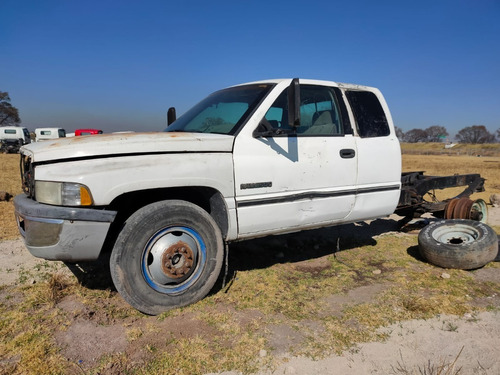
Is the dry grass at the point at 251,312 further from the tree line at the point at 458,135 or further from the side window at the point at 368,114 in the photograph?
the tree line at the point at 458,135

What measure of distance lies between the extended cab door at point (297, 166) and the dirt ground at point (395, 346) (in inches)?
44.7

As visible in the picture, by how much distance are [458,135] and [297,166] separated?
12531 cm

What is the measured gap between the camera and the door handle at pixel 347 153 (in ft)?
12.9

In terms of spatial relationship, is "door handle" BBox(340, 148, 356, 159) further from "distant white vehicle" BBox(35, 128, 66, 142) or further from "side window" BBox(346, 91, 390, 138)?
"distant white vehicle" BBox(35, 128, 66, 142)

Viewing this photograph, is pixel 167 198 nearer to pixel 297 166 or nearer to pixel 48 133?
pixel 297 166

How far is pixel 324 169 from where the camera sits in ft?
12.4

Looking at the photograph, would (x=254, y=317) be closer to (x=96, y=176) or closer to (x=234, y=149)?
(x=234, y=149)

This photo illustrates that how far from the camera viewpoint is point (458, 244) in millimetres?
4273

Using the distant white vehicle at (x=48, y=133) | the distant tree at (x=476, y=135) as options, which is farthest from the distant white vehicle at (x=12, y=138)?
the distant tree at (x=476, y=135)

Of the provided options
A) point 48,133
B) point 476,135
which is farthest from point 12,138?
point 476,135

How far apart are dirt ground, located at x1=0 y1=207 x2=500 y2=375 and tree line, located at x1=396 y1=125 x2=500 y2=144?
101586 millimetres

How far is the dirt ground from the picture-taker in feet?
7.79

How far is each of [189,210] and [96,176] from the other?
0.81m

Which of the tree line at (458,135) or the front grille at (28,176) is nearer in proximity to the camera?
the front grille at (28,176)
